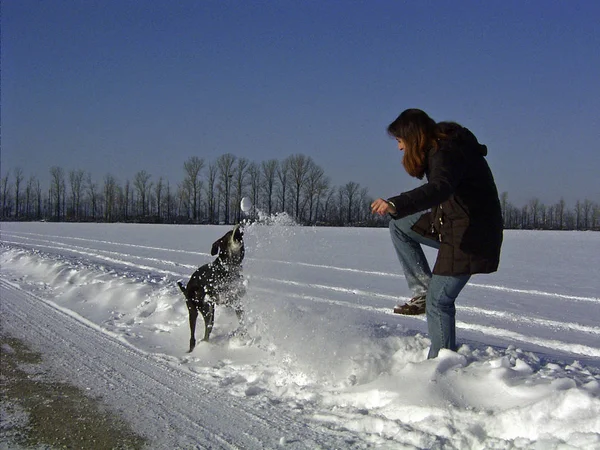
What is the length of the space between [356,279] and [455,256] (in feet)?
33.2

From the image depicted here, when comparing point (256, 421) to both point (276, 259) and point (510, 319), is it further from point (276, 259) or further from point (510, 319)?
point (510, 319)

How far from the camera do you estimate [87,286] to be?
1030cm

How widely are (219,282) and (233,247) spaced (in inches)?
16.5

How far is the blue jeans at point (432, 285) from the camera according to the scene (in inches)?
163

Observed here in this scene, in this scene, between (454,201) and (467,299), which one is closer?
(454,201)

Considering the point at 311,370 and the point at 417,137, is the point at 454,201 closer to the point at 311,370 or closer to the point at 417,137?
the point at 417,137

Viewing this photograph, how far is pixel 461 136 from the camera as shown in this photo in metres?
3.91

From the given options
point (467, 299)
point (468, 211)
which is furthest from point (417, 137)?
point (467, 299)

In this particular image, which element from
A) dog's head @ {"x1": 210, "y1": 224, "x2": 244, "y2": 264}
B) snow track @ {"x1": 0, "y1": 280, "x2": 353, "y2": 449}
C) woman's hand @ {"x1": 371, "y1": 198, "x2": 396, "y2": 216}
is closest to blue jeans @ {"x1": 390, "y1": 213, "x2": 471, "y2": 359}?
woman's hand @ {"x1": 371, "y1": 198, "x2": 396, "y2": 216}

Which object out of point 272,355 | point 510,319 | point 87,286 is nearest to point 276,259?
point 272,355

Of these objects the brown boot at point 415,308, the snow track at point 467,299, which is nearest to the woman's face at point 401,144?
the brown boot at point 415,308

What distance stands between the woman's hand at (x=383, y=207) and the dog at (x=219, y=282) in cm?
265

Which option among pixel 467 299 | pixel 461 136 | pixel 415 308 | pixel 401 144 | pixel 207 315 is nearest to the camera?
pixel 461 136

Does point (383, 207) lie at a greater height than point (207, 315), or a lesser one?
greater
